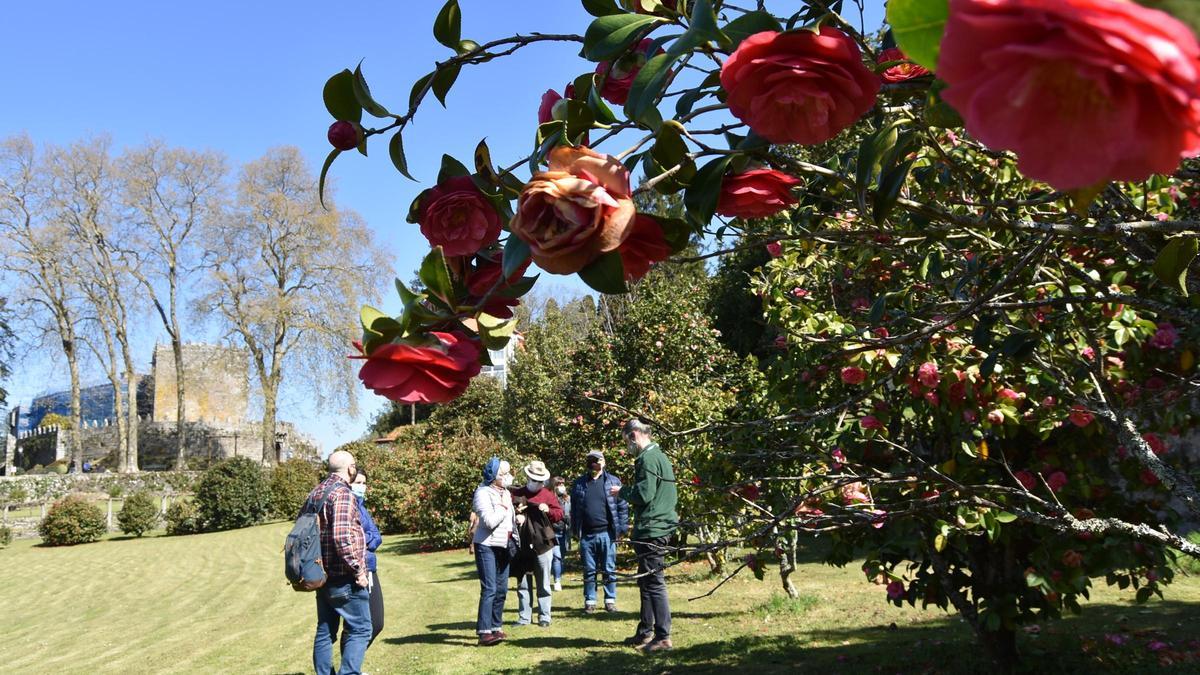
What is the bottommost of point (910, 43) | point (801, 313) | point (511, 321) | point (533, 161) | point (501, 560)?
point (501, 560)

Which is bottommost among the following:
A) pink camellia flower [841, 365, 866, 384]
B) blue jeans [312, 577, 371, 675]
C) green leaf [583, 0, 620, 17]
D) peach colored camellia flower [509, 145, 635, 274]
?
blue jeans [312, 577, 371, 675]

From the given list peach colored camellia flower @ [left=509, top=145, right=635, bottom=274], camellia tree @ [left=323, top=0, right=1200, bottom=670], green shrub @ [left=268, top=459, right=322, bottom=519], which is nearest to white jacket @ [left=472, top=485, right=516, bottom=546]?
camellia tree @ [left=323, top=0, right=1200, bottom=670]

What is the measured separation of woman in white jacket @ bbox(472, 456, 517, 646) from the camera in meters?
7.33

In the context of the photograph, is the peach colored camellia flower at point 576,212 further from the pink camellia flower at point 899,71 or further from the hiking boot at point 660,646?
the hiking boot at point 660,646

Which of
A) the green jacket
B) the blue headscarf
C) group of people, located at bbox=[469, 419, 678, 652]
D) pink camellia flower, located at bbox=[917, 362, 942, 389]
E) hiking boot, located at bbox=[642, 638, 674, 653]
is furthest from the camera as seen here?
the blue headscarf

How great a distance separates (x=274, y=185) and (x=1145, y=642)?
1124 inches

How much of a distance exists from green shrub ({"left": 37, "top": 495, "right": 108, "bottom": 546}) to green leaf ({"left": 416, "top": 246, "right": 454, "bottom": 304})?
934 inches

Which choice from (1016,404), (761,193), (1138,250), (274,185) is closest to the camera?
(761,193)

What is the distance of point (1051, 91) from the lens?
0.49 meters

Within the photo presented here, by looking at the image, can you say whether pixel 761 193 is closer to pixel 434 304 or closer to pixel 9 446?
pixel 434 304

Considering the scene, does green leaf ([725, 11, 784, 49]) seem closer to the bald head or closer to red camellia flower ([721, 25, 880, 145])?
red camellia flower ([721, 25, 880, 145])

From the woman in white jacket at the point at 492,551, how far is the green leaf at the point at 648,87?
668cm

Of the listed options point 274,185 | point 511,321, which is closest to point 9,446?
point 274,185

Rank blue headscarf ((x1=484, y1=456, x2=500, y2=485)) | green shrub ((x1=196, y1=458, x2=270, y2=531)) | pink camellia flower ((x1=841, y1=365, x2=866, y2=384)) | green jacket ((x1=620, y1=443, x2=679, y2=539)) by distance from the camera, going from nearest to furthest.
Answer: pink camellia flower ((x1=841, y1=365, x2=866, y2=384)) → green jacket ((x1=620, y1=443, x2=679, y2=539)) → blue headscarf ((x1=484, y1=456, x2=500, y2=485)) → green shrub ((x1=196, y1=458, x2=270, y2=531))
